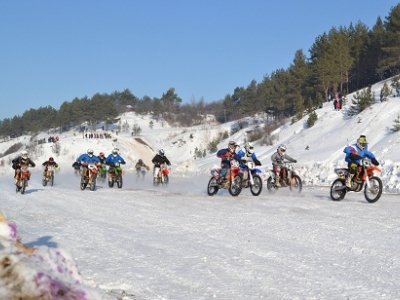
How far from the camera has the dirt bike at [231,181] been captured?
15.6m

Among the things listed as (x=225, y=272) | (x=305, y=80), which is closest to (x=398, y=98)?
(x=305, y=80)

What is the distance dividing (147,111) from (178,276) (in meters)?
159

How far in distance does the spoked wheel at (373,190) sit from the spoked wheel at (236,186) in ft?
13.3

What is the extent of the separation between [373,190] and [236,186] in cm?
435

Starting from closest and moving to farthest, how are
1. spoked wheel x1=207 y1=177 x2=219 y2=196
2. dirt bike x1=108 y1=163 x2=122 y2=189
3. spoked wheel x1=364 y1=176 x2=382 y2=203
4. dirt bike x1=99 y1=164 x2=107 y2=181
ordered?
spoked wheel x1=364 y1=176 x2=382 y2=203
spoked wheel x1=207 y1=177 x2=219 y2=196
dirt bike x1=108 y1=163 x2=122 y2=189
dirt bike x1=99 y1=164 x2=107 y2=181

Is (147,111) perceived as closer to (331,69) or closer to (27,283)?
(331,69)

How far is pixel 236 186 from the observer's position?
1564cm

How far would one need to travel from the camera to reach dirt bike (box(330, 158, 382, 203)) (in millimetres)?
13109

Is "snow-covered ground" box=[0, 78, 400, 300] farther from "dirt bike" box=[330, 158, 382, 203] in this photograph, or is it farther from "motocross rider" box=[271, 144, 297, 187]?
"motocross rider" box=[271, 144, 297, 187]

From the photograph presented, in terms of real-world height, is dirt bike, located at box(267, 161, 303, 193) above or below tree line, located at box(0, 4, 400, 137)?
below

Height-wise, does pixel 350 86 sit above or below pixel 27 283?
above

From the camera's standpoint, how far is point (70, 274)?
248cm

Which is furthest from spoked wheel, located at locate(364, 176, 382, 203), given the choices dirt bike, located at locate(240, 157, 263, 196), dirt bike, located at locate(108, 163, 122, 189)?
dirt bike, located at locate(108, 163, 122, 189)

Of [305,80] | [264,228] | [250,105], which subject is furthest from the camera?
[250,105]
